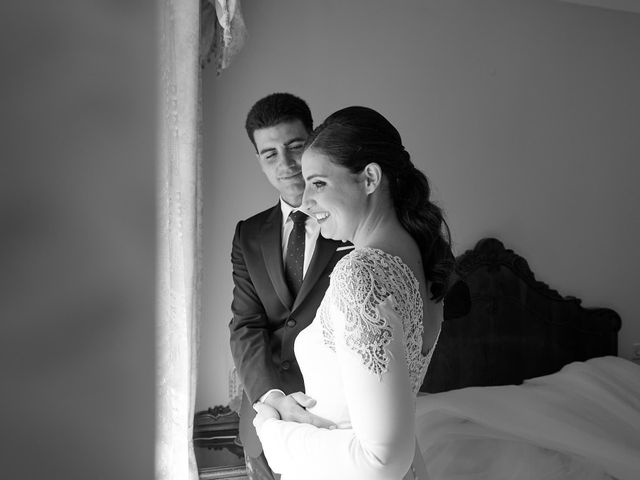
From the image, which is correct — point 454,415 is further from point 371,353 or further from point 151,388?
point 151,388

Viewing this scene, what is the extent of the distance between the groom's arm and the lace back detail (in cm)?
56

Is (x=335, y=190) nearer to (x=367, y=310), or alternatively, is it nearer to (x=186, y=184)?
(x=367, y=310)

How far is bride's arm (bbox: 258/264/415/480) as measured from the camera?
0.88 meters

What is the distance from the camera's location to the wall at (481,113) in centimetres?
271

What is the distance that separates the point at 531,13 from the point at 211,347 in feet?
8.41

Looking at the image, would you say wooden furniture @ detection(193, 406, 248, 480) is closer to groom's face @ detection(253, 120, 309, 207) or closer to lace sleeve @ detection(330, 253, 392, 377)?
groom's face @ detection(253, 120, 309, 207)

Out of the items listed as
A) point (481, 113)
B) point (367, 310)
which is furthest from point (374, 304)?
point (481, 113)

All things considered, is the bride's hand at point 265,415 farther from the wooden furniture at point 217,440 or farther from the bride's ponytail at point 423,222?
the wooden furniture at point 217,440

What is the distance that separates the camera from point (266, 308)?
1.73 metres

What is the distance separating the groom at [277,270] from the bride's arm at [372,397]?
65 centimetres

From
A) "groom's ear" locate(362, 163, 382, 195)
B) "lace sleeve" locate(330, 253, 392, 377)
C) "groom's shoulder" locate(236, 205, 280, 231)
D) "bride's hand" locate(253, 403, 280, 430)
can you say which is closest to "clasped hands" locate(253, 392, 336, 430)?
"bride's hand" locate(253, 403, 280, 430)

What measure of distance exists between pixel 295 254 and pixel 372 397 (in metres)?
0.89

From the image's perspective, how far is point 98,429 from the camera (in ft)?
0.27

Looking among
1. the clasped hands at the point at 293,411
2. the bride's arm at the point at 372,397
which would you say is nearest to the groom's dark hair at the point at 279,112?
the clasped hands at the point at 293,411
